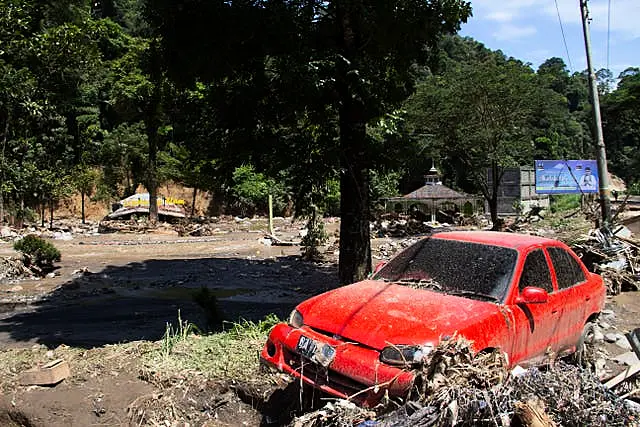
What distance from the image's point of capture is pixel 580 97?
91062 mm

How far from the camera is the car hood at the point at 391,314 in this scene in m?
4.05

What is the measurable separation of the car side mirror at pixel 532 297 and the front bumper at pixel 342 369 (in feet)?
4.99

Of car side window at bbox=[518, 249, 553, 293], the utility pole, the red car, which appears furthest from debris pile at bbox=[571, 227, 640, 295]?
car side window at bbox=[518, 249, 553, 293]

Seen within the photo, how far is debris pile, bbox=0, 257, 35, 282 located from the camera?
46.1ft

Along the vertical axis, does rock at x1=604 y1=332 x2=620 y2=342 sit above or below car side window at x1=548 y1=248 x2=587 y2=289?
below

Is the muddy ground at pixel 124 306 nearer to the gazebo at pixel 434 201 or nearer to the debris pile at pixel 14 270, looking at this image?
the debris pile at pixel 14 270

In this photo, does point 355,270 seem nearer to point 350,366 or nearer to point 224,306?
point 224,306

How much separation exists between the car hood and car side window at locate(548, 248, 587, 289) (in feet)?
4.71

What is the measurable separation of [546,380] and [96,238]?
2369 centimetres

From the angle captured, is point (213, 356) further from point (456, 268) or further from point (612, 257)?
point (612, 257)

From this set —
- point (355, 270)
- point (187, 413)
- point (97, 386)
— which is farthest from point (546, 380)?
point (355, 270)

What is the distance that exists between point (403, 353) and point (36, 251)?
1365 cm

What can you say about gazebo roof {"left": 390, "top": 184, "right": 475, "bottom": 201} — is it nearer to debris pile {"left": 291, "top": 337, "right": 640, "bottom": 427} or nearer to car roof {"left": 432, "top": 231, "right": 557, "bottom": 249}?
car roof {"left": 432, "top": 231, "right": 557, "bottom": 249}

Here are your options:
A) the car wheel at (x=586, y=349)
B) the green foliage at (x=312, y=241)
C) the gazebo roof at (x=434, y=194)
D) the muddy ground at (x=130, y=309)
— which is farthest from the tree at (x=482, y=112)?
the car wheel at (x=586, y=349)
